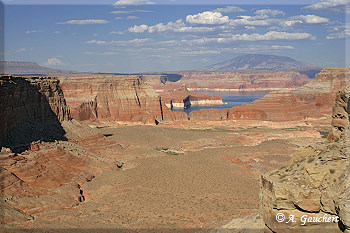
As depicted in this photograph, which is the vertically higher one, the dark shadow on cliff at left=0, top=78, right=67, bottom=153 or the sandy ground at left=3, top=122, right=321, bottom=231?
the dark shadow on cliff at left=0, top=78, right=67, bottom=153

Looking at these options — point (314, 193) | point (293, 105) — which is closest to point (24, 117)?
point (314, 193)

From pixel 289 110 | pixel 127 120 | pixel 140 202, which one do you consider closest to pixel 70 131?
pixel 140 202

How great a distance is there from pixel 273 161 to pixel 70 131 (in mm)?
27076

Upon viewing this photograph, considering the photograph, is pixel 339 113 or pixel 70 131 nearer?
pixel 339 113

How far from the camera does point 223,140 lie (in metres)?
65.2

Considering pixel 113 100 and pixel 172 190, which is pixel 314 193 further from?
pixel 113 100

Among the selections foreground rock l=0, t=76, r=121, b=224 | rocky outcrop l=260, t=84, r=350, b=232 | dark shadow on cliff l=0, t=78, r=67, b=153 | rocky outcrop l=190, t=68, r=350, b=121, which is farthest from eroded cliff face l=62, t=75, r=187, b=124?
rocky outcrop l=260, t=84, r=350, b=232

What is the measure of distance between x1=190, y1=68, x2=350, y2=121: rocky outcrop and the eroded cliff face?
12.4 metres

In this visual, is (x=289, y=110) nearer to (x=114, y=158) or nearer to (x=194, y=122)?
(x=194, y=122)

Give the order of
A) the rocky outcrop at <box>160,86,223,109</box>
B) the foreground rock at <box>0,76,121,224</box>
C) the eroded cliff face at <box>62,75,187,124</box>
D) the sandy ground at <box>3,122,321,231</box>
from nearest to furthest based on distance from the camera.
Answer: the sandy ground at <box>3,122,321,231</box> < the foreground rock at <box>0,76,121,224</box> < the eroded cliff face at <box>62,75,187,124</box> < the rocky outcrop at <box>160,86,223,109</box>

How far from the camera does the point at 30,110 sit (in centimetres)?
4428

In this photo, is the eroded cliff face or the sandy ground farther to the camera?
the eroded cliff face

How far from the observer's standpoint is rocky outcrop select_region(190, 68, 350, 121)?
311 ft

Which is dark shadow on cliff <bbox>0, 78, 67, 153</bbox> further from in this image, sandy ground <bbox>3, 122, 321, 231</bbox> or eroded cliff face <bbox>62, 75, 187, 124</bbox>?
eroded cliff face <bbox>62, 75, 187, 124</bbox>
